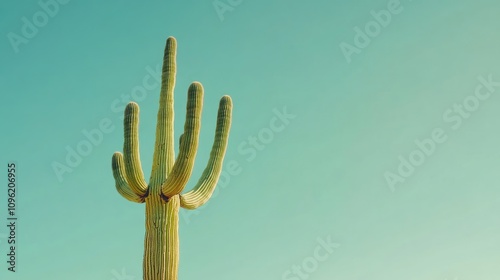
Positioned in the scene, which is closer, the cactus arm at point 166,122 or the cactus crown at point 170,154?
the cactus crown at point 170,154

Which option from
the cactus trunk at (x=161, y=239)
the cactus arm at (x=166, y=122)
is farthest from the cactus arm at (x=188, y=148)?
the cactus arm at (x=166, y=122)

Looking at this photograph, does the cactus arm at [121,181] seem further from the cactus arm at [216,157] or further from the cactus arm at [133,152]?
the cactus arm at [216,157]

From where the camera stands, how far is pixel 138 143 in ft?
31.0

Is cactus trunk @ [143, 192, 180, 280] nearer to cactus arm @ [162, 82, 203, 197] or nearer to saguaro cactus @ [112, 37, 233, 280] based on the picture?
saguaro cactus @ [112, 37, 233, 280]

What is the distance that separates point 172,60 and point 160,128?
1.34 meters

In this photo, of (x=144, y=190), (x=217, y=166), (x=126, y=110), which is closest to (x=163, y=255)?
(x=144, y=190)

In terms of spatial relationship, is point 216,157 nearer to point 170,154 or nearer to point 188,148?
point 170,154

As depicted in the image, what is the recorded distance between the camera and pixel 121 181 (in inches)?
374

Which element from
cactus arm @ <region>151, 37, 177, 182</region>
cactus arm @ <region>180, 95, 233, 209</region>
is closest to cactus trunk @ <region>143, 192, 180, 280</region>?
cactus arm @ <region>151, 37, 177, 182</region>

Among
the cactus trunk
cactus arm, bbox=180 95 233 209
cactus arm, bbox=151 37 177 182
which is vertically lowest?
the cactus trunk

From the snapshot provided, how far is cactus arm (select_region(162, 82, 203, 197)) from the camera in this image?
883cm

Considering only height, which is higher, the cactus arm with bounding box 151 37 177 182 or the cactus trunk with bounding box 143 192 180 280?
the cactus arm with bounding box 151 37 177 182

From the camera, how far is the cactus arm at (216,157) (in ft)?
31.8

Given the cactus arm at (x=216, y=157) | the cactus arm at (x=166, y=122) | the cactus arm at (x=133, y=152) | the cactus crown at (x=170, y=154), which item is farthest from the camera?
the cactus arm at (x=216, y=157)
